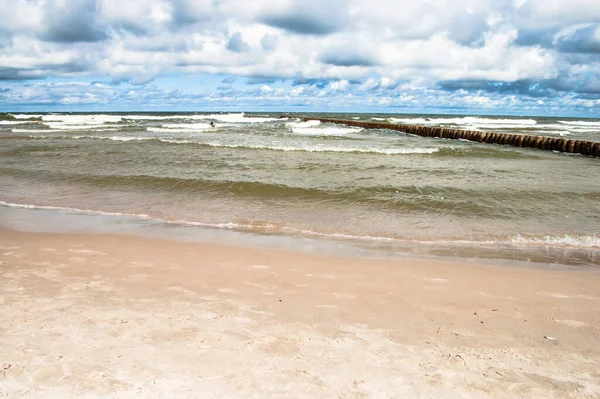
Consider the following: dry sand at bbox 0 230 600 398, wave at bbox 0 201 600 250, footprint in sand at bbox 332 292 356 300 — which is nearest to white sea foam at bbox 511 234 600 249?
wave at bbox 0 201 600 250

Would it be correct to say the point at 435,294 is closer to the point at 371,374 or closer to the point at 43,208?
the point at 371,374

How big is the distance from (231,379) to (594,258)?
252 inches

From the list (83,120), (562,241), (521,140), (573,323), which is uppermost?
(83,120)

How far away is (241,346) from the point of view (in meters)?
3.61

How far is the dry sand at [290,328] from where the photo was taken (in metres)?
3.10

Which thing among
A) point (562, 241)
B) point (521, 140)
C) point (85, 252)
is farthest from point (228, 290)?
point (521, 140)

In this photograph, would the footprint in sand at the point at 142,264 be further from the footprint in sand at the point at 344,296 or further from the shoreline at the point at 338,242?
the footprint in sand at the point at 344,296

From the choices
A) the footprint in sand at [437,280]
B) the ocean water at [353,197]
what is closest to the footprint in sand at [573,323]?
the footprint in sand at [437,280]

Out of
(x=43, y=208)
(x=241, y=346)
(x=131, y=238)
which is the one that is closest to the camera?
(x=241, y=346)

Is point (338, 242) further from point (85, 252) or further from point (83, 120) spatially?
point (83, 120)

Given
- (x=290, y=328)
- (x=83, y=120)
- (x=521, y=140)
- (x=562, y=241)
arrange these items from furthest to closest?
(x=83, y=120) < (x=521, y=140) < (x=562, y=241) < (x=290, y=328)

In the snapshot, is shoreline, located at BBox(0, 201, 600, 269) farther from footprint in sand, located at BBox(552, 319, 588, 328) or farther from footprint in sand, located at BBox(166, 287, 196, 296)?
footprint in sand, located at BBox(166, 287, 196, 296)

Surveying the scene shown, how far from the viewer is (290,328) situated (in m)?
4.03

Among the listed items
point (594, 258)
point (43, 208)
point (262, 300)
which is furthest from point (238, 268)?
point (43, 208)
